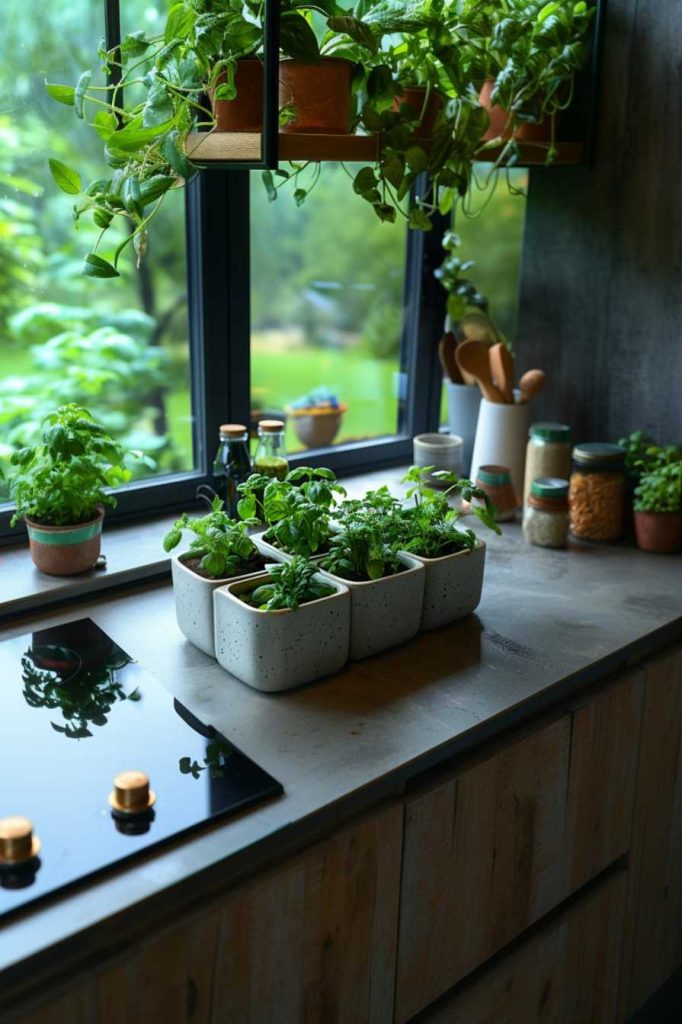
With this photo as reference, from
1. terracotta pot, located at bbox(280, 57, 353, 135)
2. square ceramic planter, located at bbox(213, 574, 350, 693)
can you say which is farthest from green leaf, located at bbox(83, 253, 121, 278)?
square ceramic planter, located at bbox(213, 574, 350, 693)

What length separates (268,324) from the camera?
2.41 meters

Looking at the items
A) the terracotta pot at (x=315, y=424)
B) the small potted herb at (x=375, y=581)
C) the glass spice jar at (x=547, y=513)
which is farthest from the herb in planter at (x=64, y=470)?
the glass spice jar at (x=547, y=513)

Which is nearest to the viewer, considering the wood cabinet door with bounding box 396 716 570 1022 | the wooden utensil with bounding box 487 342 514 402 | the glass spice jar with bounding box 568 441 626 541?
the wood cabinet door with bounding box 396 716 570 1022

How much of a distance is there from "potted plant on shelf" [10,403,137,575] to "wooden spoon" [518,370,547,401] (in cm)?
84

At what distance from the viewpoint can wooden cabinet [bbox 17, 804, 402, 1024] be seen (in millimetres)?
1047

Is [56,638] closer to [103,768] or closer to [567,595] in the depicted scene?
[103,768]

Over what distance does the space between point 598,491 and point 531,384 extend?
0.27 m

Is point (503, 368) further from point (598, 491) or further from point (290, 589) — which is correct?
point (290, 589)

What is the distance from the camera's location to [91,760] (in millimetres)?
1244

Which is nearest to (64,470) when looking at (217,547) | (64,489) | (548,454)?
(64,489)

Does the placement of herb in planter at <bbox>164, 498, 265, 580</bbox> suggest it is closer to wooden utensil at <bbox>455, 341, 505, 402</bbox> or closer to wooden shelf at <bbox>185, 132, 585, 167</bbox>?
wooden shelf at <bbox>185, 132, 585, 167</bbox>

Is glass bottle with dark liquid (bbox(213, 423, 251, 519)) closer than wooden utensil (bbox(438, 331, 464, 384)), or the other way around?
glass bottle with dark liquid (bbox(213, 423, 251, 519))

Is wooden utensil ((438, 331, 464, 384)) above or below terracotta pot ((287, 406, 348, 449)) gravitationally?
above

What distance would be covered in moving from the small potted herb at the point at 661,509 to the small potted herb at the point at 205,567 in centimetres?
79
